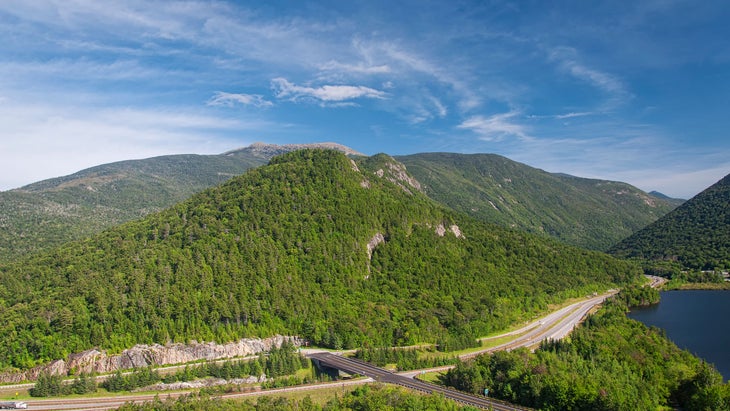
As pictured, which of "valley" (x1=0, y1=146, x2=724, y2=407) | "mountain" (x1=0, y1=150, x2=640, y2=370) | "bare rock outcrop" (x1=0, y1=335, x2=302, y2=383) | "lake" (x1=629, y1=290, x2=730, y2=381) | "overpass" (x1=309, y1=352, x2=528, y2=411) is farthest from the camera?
"lake" (x1=629, y1=290, x2=730, y2=381)

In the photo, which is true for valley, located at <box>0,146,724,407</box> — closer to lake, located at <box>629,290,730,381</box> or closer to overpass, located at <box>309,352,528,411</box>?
overpass, located at <box>309,352,528,411</box>

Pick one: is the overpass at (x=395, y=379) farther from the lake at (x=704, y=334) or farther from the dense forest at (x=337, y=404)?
the lake at (x=704, y=334)

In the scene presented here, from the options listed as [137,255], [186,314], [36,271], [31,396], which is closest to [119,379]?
[31,396]

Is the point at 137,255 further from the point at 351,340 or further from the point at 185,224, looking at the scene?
the point at 351,340

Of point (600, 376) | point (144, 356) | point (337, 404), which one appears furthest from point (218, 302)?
point (600, 376)

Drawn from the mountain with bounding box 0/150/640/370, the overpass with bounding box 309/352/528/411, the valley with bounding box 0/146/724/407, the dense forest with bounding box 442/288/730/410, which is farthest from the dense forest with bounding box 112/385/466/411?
the mountain with bounding box 0/150/640/370

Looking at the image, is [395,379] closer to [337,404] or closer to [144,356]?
[337,404]

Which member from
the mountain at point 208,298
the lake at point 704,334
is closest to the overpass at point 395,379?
the mountain at point 208,298
